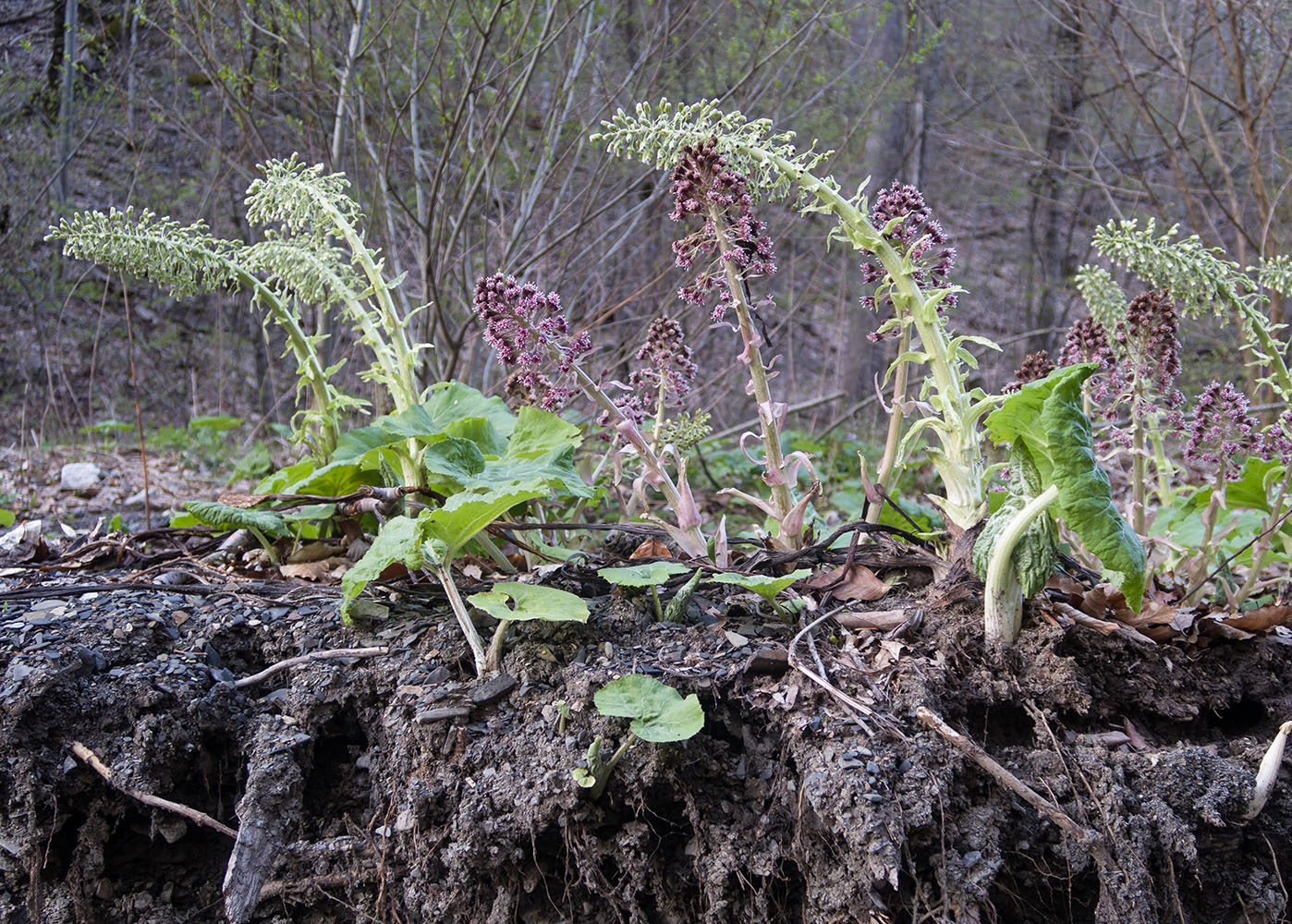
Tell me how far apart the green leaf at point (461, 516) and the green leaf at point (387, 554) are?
0.09 ft

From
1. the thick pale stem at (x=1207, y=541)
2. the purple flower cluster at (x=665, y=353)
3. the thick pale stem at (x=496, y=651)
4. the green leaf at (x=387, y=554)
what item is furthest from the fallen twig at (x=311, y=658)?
the thick pale stem at (x=1207, y=541)

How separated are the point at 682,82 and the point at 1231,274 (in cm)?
337

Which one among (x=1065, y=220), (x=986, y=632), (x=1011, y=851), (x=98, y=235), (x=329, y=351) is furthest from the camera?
(x=1065, y=220)

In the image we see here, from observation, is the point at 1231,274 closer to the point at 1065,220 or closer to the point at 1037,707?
the point at 1037,707

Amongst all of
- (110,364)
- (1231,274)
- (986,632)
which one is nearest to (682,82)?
(1231,274)

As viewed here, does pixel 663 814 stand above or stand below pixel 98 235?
below

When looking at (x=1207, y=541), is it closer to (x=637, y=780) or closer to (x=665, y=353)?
→ (x=665, y=353)

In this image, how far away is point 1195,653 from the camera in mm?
1636

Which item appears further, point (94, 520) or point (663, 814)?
point (94, 520)

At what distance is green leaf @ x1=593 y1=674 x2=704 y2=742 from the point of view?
1.35m

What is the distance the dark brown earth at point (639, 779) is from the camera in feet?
4.34

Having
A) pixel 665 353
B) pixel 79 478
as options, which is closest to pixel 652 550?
pixel 665 353

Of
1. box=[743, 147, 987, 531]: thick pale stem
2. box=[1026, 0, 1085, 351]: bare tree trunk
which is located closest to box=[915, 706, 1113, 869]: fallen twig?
box=[743, 147, 987, 531]: thick pale stem

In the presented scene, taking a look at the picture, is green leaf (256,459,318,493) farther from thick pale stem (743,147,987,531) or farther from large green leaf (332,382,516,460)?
thick pale stem (743,147,987,531)
